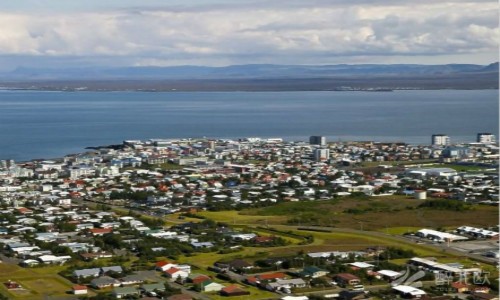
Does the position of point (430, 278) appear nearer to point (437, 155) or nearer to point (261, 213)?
point (261, 213)

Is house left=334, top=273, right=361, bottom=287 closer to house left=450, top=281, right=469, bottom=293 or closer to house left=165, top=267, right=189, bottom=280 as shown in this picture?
house left=450, top=281, right=469, bottom=293

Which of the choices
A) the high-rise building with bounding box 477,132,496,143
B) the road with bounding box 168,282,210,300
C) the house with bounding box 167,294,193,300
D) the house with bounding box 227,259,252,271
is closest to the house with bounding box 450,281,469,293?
the house with bounding box 227,259,252,271

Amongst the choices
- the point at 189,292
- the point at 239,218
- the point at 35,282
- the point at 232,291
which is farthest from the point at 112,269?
the point at 239,218

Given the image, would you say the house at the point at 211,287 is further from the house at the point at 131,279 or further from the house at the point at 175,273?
the house at the point at 131,279

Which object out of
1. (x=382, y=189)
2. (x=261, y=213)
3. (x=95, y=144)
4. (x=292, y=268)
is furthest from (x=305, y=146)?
(x=292, y=268)

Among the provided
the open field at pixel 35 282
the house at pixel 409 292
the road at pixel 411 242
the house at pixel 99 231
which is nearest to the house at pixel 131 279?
the open field at pixel 35 282

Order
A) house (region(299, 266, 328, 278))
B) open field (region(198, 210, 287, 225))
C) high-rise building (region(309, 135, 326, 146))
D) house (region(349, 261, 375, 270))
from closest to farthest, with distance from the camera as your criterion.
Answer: house (region(299, 266, 328, 278))
house (region(349, 261, 375, 270))
open field (region(198, 210, 287, 225))
high-rise building (region(309, 135, 326, 146))
